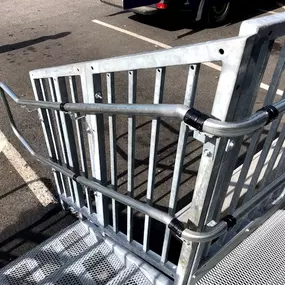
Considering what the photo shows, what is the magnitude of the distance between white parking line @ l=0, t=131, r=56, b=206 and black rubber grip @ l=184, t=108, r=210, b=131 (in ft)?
7.69

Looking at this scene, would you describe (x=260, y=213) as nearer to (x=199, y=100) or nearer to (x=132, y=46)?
(x=199, y=100)

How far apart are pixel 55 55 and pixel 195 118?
586cm

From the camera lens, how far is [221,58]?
40.9 inches

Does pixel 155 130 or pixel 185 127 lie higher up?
pixel 185 127

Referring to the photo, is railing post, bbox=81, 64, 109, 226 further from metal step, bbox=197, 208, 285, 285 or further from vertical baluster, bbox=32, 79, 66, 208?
metal step, bbox=197, 208, 285, 285

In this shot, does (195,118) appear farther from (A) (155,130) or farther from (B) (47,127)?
(B) (47,127)

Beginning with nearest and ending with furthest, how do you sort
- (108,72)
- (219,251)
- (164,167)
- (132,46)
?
(108,72) → (219,251) → (164,167) → (132,46)

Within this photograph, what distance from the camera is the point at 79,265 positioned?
2312 millimetres

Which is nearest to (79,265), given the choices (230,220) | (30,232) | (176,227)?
(30,232)

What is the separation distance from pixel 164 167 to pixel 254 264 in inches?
75.2

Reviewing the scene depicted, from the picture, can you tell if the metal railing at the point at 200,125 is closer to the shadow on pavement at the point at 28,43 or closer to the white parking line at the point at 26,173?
the white parking line at the point at 26,173

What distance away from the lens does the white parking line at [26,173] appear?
3.18 m

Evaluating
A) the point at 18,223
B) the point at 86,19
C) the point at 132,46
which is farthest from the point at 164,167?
the point at 86,19

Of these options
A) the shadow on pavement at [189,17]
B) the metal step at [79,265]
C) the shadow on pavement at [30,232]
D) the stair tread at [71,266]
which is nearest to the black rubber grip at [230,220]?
the metal step at [79,265]
